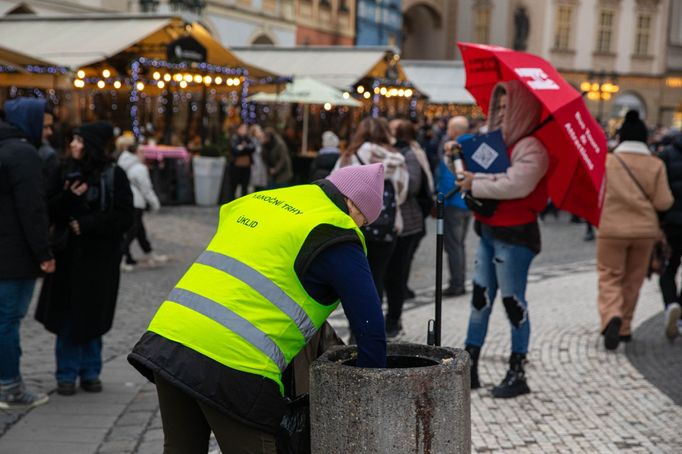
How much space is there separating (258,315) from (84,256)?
10.2ft

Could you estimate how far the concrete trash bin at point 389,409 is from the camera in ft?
9.50

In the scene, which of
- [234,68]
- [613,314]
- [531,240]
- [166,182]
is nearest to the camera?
[531,240]

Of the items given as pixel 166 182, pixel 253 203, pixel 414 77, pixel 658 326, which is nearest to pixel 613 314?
pixel 658 326

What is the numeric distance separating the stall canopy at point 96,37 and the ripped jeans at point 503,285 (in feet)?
38.3

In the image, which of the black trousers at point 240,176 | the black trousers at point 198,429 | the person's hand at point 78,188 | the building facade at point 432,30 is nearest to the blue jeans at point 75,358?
the person's hand at point 78,188

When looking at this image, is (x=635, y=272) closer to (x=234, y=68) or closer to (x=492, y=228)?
(x=492, y=228)

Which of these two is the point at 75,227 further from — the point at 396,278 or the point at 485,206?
the point at 396,278

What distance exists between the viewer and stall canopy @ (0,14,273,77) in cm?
1708

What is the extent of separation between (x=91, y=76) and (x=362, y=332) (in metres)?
17.0

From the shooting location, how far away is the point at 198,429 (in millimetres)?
3137


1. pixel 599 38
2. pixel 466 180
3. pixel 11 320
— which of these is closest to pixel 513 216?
pixel 466 180

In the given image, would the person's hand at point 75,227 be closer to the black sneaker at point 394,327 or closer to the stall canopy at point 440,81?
the black sneaker at point 394,327

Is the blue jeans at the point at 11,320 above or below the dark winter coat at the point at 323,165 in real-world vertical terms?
below

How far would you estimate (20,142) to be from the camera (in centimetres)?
538
